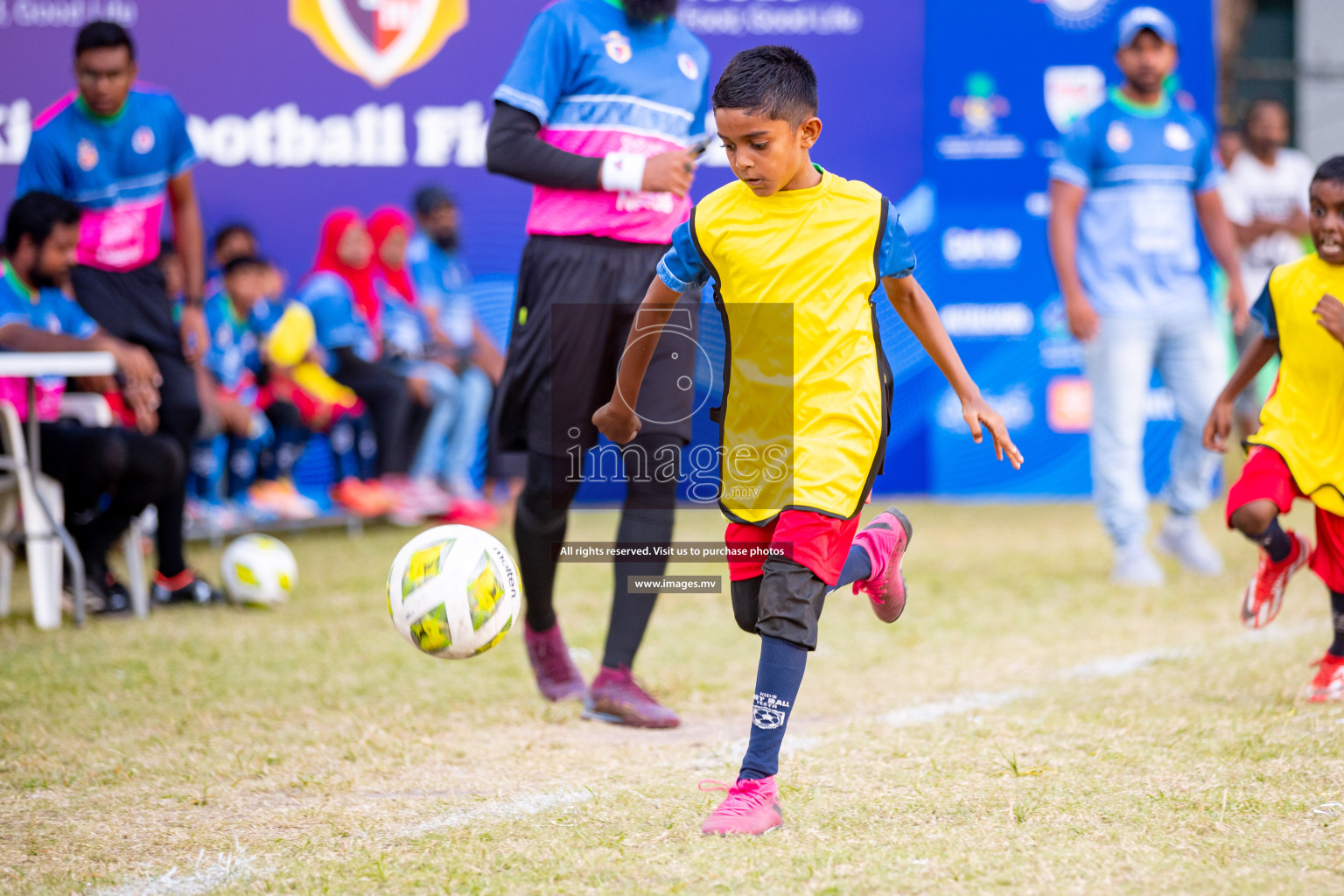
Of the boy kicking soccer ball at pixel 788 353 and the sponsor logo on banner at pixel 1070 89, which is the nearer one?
the boy kicking soccer ball at pixel 788 353

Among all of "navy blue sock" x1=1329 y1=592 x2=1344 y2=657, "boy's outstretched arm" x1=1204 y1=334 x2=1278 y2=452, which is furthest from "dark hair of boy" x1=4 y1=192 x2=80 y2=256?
"navy blue sock" x1=1329 y1=592 x2=1344 y2=657

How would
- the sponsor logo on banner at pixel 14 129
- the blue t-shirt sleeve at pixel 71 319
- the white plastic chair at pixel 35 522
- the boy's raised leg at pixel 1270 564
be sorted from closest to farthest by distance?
the boy's raised leg at pixel 1270 564 < the white plastic chair at pixel 35 522 < the blue t-shirt sleeve at pixel 71 319 < the sponsor logo on banner at pixel 14 129

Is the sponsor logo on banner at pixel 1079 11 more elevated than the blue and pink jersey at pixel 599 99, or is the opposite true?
the sponsor logo on banner at pixel 1079 11

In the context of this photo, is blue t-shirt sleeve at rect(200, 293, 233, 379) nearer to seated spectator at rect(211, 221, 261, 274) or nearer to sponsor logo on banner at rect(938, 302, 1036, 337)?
seated spectator at rect(211, 221, 261, 274)

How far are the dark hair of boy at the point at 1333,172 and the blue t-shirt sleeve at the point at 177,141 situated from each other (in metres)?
4.62

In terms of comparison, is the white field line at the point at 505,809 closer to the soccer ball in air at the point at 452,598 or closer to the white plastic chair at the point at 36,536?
the soccer ball in air at the point at 452,598

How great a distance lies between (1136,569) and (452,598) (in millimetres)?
3937

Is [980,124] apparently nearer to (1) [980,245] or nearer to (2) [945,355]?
(1) [980,245]

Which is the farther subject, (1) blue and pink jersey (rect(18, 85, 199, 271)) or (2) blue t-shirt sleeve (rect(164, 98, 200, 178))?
(2) blue t-shirt sleeve (rect(164, 98, 200, 178))

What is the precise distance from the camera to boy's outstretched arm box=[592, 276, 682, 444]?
328cm

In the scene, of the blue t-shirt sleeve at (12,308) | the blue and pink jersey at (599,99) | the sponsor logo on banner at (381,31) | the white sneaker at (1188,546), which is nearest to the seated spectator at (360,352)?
the sponsor logo on banner at (381,31)

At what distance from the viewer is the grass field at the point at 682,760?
270cm

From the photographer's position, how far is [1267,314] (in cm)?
434

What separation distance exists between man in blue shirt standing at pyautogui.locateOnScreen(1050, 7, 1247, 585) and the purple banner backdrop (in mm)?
3198
